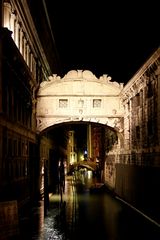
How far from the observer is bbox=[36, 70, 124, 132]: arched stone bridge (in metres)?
30.8

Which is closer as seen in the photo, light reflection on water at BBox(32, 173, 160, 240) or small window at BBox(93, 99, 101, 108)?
light reflection on water at BBox(32, 173, 160, 240)

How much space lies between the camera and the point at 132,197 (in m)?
25.6

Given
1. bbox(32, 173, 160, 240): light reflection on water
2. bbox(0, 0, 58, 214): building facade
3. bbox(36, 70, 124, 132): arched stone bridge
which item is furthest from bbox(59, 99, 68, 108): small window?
bbox(32, 173, 160, 240): light reflection on water

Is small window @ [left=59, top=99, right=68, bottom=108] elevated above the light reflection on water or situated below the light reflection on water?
above

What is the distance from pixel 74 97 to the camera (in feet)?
101

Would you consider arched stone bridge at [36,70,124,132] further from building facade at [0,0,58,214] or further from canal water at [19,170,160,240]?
canal water at [19,170,160,240]

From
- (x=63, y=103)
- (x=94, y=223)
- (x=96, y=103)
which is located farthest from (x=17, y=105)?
(x=96, y=103)

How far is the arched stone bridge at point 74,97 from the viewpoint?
30750 millimetres

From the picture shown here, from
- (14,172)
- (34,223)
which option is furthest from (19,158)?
(34,223)

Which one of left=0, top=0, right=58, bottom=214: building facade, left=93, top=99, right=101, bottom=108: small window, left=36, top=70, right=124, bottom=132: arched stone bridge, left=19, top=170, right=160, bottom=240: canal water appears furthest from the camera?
left=93, top=99, right=101, bottom=108: small window

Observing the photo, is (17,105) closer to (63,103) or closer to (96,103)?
(63,103)

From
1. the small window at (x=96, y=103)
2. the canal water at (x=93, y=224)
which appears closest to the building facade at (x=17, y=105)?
the canal water at (x=93, y=224)

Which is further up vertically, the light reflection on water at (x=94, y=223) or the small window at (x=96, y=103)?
the small window at (x=96, y=103)

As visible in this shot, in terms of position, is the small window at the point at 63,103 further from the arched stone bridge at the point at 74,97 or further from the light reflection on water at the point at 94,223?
the light reflection on water at the point at 94,223
